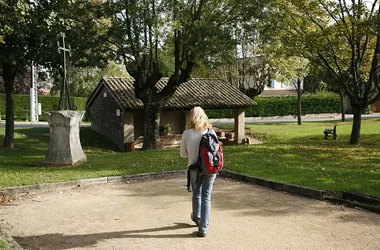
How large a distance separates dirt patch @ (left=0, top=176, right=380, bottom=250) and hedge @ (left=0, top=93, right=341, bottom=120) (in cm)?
3121

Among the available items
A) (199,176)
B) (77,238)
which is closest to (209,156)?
(199,176)

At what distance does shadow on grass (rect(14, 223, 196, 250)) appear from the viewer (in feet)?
19.0

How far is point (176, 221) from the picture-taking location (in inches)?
272

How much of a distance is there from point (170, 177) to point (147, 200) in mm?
2657

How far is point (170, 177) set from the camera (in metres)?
11.1

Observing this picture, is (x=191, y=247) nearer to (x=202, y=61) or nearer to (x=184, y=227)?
(x=184, y=227)

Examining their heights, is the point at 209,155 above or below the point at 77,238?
above

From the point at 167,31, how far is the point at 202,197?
12901 mm

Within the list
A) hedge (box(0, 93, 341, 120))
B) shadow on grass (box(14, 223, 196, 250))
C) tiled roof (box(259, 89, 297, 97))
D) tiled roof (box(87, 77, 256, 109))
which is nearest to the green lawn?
shadow on grass (box(14, 223, 196, 250))

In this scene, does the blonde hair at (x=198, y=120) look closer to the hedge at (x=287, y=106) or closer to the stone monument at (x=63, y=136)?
the stone monument at (x=63, y=136)

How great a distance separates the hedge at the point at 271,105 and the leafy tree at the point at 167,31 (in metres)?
20.1

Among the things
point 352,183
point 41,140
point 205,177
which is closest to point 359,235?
point 205,177

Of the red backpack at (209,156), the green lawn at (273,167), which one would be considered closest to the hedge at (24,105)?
the green lawn at (273,167)

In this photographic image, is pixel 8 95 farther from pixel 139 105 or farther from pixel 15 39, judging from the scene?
pixel 139 105
